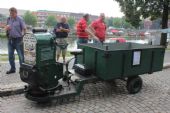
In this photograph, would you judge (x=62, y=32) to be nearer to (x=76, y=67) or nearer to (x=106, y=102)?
(x=76, y=67)

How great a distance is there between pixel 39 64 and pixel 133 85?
8.18ft

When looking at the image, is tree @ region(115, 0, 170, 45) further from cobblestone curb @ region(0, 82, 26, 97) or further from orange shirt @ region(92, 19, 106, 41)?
cobblestone curb @ region(0, 82, 26, 97)

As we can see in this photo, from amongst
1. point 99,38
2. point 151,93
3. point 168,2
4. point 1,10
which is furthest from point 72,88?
point 1,10

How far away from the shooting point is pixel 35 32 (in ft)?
17.6

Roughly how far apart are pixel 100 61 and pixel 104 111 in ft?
3.72

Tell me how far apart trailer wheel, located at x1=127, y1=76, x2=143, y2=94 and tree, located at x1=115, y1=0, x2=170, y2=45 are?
488 inches

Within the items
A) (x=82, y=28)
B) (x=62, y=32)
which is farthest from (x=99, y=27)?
(x=62, y=32)

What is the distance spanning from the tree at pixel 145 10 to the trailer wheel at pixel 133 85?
12.4m

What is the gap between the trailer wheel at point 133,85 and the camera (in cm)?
650

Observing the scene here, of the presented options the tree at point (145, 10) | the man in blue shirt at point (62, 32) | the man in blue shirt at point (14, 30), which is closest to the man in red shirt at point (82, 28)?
the man in blue shirt at point (62, 32)

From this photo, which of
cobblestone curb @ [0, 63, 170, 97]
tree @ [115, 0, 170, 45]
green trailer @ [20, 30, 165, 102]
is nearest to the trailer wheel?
green trailer @ [20, 30, 165, 102]

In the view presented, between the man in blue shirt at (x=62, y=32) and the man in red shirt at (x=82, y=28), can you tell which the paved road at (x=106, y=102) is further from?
the man in blue shirt at (x=62, y=32)

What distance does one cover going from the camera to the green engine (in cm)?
521

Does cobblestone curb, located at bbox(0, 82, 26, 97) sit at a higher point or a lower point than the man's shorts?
lower
